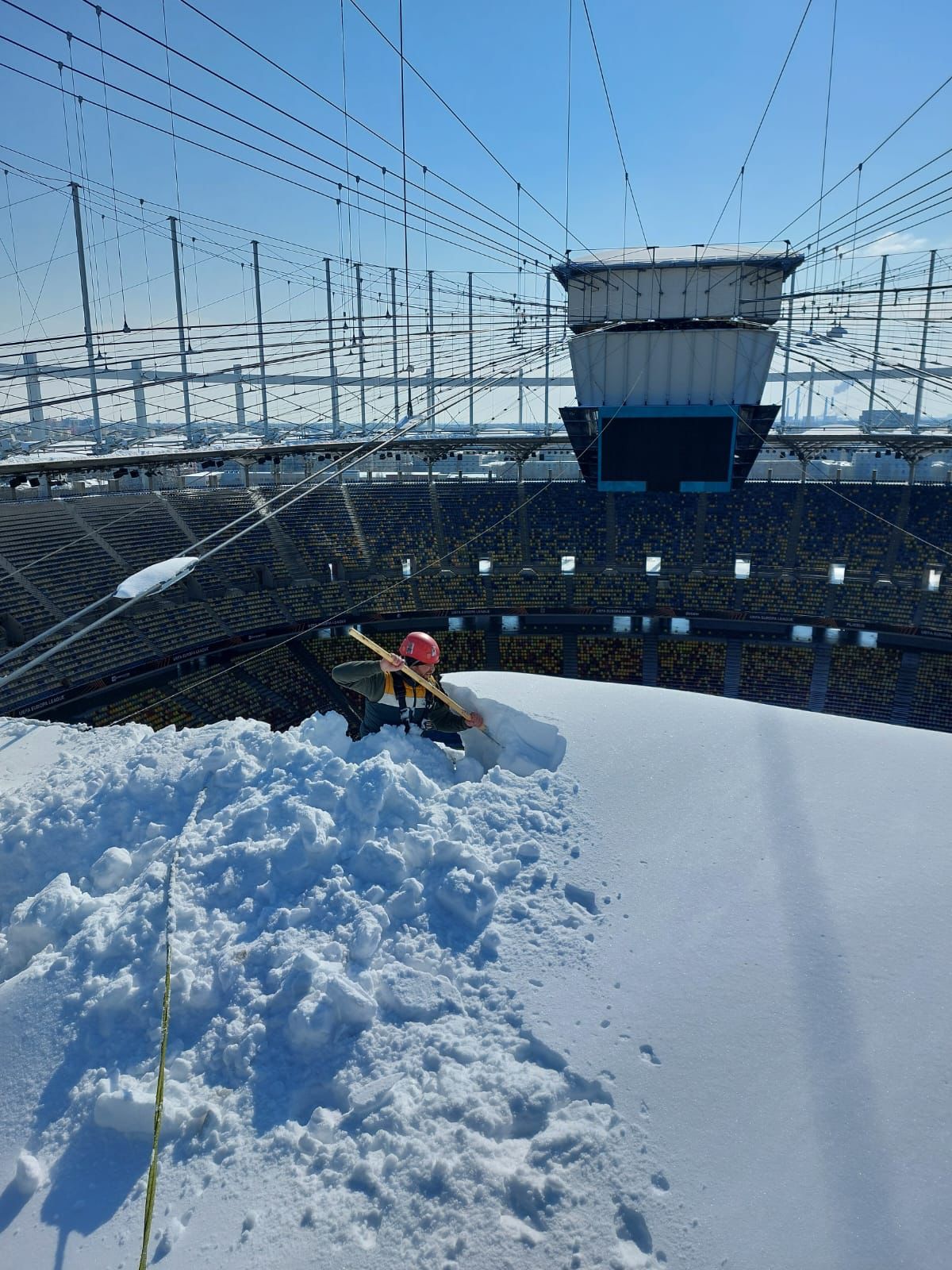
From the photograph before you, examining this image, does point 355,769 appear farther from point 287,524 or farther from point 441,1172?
point 287,524

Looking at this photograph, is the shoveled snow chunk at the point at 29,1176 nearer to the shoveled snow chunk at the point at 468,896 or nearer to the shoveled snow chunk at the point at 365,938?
the shoveled snow chunk at the point at 365,938

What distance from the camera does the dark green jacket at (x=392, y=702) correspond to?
8812 mm

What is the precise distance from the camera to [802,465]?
34.6 m

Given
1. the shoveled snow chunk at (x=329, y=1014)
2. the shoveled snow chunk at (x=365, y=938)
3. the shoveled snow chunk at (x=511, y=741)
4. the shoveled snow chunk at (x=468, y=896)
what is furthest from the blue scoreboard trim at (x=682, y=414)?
the shoveled snow chunk at (x=329, y=1014)

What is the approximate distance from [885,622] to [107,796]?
30365 mm

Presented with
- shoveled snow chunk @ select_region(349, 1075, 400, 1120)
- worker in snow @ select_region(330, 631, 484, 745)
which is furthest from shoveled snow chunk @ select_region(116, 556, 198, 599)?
shoveled snow chunk @ select_region(349, 1075, 400, 1120)

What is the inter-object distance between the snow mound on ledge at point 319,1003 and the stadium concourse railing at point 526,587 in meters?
19.0

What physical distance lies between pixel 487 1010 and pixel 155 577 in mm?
4477

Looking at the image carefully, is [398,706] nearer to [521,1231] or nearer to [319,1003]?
[319,1003]

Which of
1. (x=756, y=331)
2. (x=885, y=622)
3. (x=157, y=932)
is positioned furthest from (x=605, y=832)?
(x=885, y=622)

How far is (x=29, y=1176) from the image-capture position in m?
4.01

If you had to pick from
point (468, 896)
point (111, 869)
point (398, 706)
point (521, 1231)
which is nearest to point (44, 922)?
point (111, 869)

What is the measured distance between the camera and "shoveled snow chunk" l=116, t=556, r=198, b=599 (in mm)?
5980

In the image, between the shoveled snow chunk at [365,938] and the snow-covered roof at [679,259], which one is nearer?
the shoveled snow chunk at [365,938]
